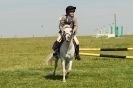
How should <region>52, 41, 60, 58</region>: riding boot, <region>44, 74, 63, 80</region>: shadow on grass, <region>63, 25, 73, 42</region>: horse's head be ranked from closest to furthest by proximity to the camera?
<region>63, 25, 73, 42</region>: horse's head → <region>52, 41, 60, 58</region>: riding boot → <region>44, 74, 63, 80</region>: shadow on grass

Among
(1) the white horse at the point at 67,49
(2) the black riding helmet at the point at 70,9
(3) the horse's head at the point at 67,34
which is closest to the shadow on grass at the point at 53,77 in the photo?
(1) the white horse at the point at 67,49

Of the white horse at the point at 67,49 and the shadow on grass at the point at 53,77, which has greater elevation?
the white horse at the point at 67,49

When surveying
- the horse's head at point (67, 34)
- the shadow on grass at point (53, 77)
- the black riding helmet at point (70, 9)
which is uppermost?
the black riding helmet at point (70, 9)

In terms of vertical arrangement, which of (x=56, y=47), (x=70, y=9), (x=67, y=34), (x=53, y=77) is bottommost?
(x=53, y=77)

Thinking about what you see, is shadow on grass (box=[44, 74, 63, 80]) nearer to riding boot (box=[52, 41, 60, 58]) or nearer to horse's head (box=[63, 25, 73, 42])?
riding boot (box=[52, 41, 60, 58])

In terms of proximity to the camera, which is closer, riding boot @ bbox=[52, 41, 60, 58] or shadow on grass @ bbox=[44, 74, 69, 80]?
riding boot @ bbox=[52, 41, 60, 58]

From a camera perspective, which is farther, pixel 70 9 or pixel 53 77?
pixel 53 77

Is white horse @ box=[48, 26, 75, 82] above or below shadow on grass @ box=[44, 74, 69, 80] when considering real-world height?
above

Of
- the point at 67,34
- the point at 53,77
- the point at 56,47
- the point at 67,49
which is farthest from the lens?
the point at 53,77

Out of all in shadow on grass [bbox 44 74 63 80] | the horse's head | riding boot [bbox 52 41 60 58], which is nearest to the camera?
the horse's head

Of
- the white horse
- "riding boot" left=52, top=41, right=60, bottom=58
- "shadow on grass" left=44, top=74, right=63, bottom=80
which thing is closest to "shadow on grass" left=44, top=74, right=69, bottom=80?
"shadow on grass" left=44, top=74, right=63, bottom=80

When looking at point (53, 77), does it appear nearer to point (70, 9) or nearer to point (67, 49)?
point (67, 49)

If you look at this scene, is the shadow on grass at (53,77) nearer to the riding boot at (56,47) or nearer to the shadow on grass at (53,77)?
the shadow on grass at (53,77)

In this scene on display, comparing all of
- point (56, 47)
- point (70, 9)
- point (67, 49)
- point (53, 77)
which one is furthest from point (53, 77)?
point (70, 9)
